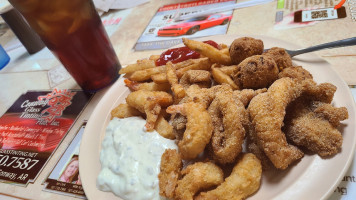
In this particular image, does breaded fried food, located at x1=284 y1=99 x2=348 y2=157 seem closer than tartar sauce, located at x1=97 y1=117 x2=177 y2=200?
Yes

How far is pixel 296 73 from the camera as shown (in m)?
1.20

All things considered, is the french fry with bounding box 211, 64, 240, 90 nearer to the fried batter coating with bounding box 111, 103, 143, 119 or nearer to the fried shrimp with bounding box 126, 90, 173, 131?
the fried shrimp with bounding box 126, 90, 173, 131

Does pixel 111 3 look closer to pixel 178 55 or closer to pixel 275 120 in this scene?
pixel 178 55

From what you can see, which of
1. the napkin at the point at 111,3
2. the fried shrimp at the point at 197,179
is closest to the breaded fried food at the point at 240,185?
the fried shrimp at the point at 197,179

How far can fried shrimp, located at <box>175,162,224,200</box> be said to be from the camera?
95 centimetres

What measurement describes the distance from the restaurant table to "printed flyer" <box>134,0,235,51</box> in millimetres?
82

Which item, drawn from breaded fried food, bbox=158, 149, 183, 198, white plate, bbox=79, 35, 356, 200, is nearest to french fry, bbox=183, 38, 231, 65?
white plate, bbox=79, 35, 356, 200

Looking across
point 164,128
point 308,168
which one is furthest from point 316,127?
point 164,128

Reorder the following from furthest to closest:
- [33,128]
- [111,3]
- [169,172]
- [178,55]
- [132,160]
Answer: [111,3] → [33,128] → [178,55] → [132,160] → [169,172]

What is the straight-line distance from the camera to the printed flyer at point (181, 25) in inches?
88.6

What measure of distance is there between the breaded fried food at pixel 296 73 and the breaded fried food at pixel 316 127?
0.14 meters

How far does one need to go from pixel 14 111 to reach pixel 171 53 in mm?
1472

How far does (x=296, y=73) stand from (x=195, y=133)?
1.91 ft

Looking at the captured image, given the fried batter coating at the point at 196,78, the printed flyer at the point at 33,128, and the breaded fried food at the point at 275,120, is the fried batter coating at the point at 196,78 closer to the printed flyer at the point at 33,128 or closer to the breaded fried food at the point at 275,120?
the breaded fried food at the point at 275,120
